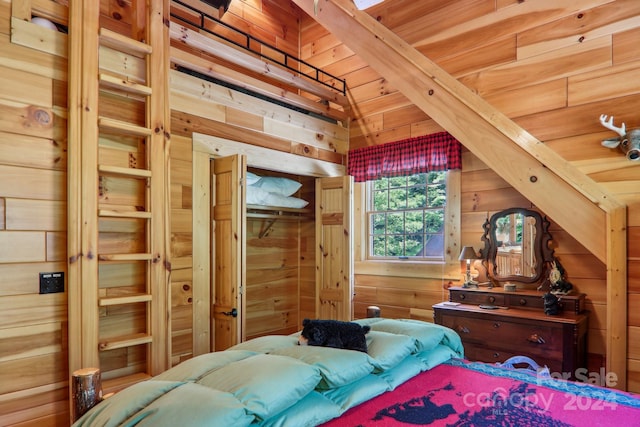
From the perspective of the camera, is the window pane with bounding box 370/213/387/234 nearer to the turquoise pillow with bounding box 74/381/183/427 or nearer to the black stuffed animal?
the black stuffed animal

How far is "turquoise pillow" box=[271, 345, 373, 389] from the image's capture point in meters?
1.56

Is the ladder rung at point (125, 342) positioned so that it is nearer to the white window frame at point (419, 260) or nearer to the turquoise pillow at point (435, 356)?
the turquoise pillow at point (435, 356)

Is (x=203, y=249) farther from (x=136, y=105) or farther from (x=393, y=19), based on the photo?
(x=393, y=19)

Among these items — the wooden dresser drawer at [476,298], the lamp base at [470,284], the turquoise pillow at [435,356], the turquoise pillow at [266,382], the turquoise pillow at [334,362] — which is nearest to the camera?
the turquoise pillow at [266,382]

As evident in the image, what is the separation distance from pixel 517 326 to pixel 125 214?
273cm

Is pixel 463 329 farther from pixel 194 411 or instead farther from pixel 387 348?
pixel 194 411

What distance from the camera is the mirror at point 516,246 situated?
3.12 metres

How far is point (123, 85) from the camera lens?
2.40 metres

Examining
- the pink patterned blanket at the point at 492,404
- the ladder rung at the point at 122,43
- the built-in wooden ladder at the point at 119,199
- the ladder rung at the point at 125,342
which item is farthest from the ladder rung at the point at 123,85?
the pink patterned blanket at the point at 492,404

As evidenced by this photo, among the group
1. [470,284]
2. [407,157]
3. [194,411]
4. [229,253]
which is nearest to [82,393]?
[194,411]

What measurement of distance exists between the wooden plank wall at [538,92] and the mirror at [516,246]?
0.30 feet

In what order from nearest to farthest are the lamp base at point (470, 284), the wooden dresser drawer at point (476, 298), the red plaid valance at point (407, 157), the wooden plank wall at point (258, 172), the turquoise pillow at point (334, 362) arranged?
the turquoise pillow at point (334, 362) < the wooden plank wall at point (258, 172) < the wooden dresser drawer at point (476, 298) < the lamp base at point (470, 284) < the red plaid valance at point (407, 157)

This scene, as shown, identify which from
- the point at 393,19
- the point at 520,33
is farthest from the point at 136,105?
the point at 520,33

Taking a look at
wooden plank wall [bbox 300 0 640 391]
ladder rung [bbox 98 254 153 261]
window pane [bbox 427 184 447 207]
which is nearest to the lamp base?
wooden plank wall [bbox 300 0 640 391]
